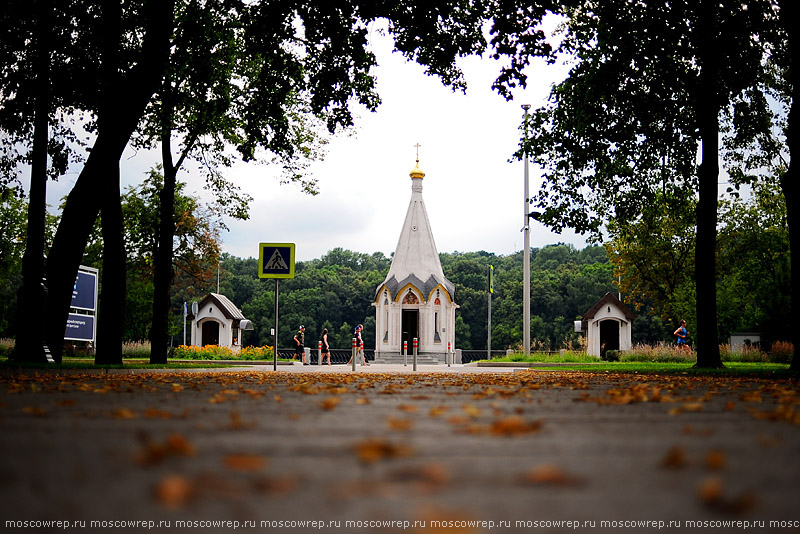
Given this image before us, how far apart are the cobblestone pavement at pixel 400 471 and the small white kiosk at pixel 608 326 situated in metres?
42.1

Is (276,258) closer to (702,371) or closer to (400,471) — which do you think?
(702,371)

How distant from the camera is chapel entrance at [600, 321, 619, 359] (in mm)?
46562

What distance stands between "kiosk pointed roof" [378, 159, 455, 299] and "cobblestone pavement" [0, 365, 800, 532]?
43986 mm

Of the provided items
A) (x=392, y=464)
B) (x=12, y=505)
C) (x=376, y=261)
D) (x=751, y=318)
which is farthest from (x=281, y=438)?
(x=376, y=261)

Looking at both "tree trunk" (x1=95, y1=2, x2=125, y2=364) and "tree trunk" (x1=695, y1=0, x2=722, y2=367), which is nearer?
"tree trunk" (x1=695, y1=0, x2=722, y2=367)

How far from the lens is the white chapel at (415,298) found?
4847 centimetres

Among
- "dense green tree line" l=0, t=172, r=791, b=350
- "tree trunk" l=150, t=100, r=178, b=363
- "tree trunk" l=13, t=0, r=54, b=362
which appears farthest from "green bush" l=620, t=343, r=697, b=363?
"tree trunk" l=13, t=0, r=54, b=362

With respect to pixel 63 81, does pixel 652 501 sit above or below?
below

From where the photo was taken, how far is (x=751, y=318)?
42875mm

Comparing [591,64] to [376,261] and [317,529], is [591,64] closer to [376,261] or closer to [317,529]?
[317,529]

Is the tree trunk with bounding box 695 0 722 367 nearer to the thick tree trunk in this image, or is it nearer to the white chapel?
the thick tree trunk

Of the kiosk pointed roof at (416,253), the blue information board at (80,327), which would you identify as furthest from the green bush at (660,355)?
the blue information board at (80,327)

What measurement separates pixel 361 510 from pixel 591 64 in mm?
18092

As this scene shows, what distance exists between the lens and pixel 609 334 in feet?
154
